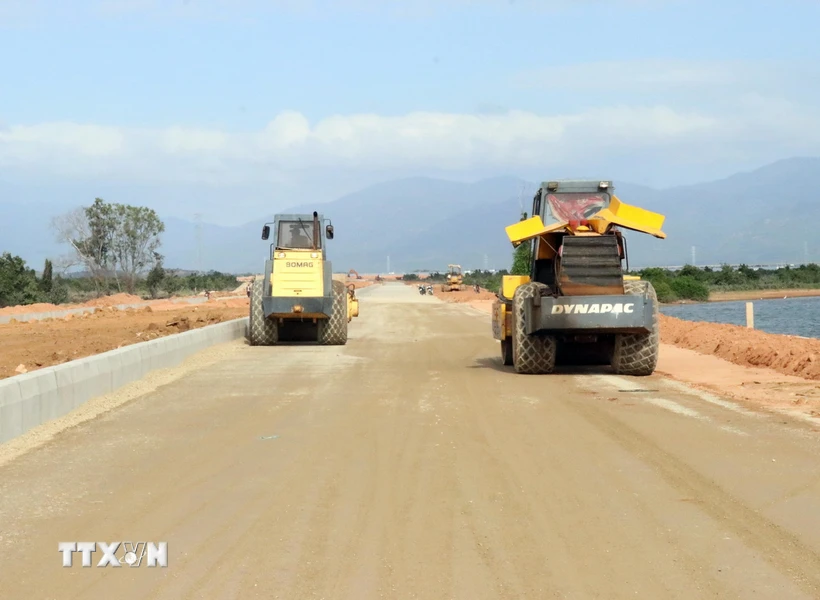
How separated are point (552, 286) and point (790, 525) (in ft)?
32.4

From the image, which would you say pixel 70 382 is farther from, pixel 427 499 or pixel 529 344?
pixel 529 344

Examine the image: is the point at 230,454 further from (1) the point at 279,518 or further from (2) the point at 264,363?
(2) the point at 264,363

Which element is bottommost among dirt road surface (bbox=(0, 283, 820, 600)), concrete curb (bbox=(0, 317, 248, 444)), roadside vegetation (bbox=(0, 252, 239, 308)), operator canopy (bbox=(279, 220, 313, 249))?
dirt road surface (bbox=(0, 283, 820, 600))

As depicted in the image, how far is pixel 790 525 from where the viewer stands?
673 centimetres

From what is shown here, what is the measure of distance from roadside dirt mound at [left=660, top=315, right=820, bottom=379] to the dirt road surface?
394 centimetres

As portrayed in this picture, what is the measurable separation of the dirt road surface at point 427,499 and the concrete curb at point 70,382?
1.74 ft

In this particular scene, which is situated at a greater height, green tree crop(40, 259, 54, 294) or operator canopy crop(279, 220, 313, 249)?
operator canopy crop(279, 220, 313, 249)

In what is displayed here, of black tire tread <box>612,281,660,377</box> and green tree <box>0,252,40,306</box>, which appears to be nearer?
black tire tread <box>612,281,660,377</box>

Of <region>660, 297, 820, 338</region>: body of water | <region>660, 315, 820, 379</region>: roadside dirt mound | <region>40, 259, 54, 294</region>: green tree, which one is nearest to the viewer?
<region>660, 315, 820, 379</region>: roadside dirt mound

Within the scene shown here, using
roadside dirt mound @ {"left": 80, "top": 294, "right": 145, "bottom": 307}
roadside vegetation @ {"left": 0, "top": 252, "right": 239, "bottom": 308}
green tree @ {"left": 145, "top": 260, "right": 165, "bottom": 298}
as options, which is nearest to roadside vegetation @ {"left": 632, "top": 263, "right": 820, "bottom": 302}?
roadside dirt mound @ {"left": 80, "top": 294, "right": 145, "bottom": 307}

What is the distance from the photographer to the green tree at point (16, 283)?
5447 cm

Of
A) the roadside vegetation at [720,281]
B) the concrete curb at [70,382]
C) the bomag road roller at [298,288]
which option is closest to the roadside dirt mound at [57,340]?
the concrete curb at [70,382]

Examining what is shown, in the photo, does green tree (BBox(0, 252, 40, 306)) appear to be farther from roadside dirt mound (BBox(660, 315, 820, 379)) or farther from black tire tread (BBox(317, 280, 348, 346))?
roadside dirt mound (BBox(660, 315, 820, 379))

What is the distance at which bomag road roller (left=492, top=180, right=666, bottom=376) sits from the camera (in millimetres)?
15023
